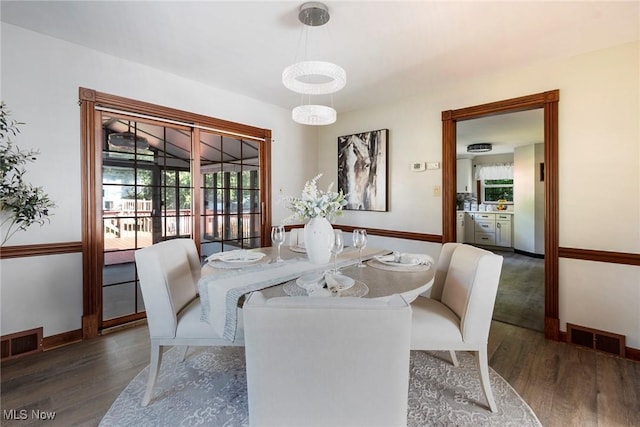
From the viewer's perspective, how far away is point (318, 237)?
184cm

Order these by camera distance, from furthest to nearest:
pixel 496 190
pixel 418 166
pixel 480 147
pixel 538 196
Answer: pixel 496 190
pixel 480 147
pixel 538 196
pixel 418 166

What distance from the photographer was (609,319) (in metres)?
2.39

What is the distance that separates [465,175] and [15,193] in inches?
329

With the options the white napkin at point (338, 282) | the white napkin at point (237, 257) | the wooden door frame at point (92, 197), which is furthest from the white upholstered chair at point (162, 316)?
the wooden door frame at point (92, 197)

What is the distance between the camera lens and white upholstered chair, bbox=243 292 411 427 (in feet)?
2.99

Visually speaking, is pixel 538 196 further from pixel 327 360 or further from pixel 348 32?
pixel 327 360

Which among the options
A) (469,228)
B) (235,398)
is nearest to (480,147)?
(469,228)

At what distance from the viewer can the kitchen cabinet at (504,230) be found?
6.53 meters

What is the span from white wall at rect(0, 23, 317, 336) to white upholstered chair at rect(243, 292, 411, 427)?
93.8 inches

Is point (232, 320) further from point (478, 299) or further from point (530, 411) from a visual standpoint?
point (530, 411)

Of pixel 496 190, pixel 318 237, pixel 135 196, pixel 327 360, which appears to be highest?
pixel 496 190

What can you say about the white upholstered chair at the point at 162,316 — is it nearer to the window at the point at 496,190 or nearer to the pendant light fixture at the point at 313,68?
the pendant light fixture at the point at 313,68

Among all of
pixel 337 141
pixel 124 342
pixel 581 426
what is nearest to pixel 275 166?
pixel 337 141

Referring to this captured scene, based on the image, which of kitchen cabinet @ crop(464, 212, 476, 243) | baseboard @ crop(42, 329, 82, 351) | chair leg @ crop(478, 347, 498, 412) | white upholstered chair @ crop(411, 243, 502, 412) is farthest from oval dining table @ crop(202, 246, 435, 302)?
kitchen cabinet @ crop(464, 212, 476, 243)
